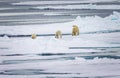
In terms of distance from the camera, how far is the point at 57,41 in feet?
6.42

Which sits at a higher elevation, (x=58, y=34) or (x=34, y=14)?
(x=34, y=14)

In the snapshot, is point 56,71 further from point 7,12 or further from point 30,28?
point 7,12

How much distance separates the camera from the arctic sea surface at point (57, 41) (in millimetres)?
1934

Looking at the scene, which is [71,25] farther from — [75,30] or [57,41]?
[57,41]

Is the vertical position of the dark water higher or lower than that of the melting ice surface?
higher

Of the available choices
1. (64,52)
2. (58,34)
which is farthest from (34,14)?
(64,52)

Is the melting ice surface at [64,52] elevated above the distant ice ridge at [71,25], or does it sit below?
below

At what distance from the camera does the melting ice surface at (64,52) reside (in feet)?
6.33

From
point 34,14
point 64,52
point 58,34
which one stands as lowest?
point 64,52

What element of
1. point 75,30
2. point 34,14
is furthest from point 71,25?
point 34,14

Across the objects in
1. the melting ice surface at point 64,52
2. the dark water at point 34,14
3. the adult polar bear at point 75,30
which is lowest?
the melting ice surface at point 64,52

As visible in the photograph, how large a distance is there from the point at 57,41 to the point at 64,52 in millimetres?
91

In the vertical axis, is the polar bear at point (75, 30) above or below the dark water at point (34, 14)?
below

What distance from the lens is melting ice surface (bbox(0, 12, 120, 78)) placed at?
6.33ft
